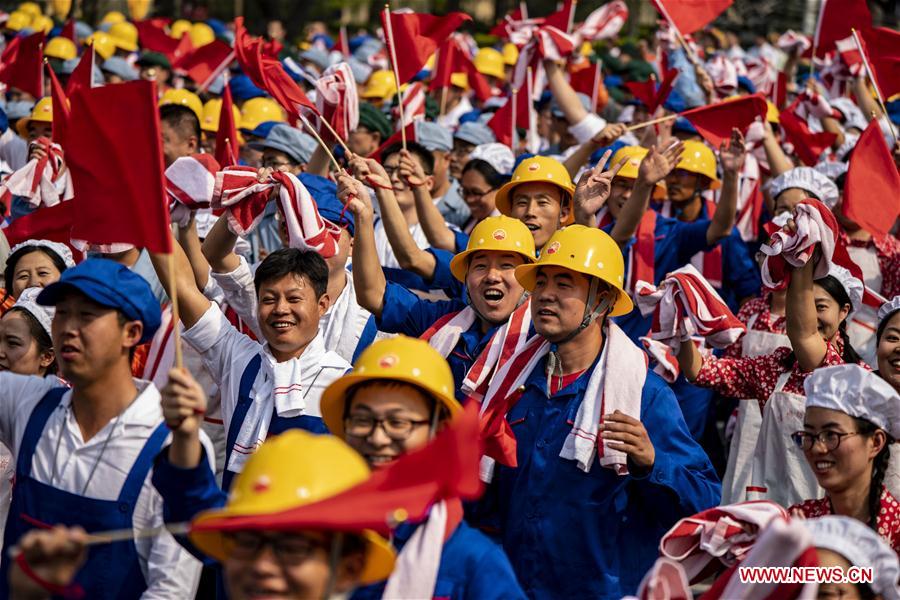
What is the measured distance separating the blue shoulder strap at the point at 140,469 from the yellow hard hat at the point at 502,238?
7.16ft

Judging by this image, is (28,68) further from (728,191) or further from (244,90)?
(728,191)

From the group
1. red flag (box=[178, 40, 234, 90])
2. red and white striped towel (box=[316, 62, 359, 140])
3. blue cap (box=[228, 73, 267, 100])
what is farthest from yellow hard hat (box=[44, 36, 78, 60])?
red and white striped towel (box=[316, 62, 359, 140])

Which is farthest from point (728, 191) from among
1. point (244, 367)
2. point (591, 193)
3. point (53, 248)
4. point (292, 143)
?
point (53, 248)

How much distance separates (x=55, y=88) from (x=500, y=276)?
3282 mm

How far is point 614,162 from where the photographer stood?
8.44 metres

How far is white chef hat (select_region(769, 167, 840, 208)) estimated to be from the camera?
8758mm

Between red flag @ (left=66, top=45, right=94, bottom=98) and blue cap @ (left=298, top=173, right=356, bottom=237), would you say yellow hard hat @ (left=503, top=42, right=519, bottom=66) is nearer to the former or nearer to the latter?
red flag @ (left=66, top=45, right=94, bottom=98)

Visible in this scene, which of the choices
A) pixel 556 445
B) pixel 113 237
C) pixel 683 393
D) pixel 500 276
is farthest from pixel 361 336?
pixel 683 393

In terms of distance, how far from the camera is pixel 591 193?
696 centimetres

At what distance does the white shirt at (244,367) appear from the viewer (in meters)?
5.28

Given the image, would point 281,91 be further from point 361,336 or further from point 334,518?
point 334,518

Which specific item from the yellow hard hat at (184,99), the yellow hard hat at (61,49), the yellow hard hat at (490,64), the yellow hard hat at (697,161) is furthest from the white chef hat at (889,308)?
the yellow hard hat at (61,49)

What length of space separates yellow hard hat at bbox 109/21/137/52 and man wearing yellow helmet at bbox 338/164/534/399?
40.1ft

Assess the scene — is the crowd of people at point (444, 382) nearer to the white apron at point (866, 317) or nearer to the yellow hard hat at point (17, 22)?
the white apron at point (866, 317)
